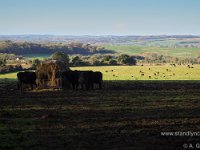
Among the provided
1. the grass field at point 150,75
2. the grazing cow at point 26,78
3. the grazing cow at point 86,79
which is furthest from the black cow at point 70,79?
the grass field at point 150,75

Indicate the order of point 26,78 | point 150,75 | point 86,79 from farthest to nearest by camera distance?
point 150,75, point 26,78, point 86,79

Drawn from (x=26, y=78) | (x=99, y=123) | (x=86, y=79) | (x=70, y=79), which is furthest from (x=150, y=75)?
(x=99, y=123)

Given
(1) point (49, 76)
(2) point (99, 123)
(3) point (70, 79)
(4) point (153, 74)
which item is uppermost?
(2) point (99, 123)

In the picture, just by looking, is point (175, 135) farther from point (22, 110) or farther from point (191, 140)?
point (22, 110)

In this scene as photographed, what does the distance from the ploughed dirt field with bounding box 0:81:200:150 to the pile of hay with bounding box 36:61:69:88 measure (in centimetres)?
1328

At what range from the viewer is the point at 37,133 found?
63.5 feet

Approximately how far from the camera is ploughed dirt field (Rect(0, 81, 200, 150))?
55.7 feet

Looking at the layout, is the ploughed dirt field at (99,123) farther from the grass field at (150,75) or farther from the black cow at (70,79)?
the grass field at (150,75)

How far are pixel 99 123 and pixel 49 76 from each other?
26251 millimetres

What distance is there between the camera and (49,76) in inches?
1874

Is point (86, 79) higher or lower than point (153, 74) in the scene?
higher

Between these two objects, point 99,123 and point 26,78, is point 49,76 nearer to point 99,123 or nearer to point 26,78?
point 26,78

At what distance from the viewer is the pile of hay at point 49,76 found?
47500mm

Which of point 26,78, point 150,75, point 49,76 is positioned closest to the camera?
point 49,76
